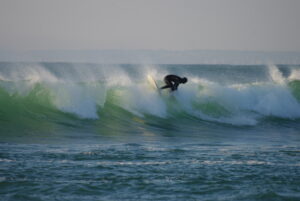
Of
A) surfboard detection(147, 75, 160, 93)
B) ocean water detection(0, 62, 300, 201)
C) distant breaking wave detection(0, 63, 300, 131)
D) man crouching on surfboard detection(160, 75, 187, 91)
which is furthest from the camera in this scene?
surfboard detection(147, 75, 160, 93)

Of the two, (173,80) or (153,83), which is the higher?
(153,83)

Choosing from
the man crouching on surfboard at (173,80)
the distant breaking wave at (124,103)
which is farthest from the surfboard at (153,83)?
the man crouching on surfboard at (173,80)

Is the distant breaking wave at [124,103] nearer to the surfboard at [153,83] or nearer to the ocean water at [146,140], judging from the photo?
the ocean water at [146,140]

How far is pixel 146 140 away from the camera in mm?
13547

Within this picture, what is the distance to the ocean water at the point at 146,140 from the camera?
27.3ft

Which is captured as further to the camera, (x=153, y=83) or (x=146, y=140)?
(x=153, y=83)

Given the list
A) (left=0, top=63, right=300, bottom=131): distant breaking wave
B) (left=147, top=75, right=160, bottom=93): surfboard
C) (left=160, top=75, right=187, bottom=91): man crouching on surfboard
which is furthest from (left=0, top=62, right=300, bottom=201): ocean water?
(left=160, top=75, right=187, bottom=91): man crouching on surfboard

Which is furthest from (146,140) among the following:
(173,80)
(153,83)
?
(153,83)

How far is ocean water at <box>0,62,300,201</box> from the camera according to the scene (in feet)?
27.3

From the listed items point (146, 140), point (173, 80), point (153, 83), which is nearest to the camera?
point (146, 140)

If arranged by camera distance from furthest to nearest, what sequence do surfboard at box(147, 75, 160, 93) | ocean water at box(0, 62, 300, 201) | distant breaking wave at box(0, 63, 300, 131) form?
1. surfboard at box(147, 75, 160, 93)
2. distant breaking wave at box(0, 63, 300, 131)
3. ocean water at box(0, 62, 300, 201)

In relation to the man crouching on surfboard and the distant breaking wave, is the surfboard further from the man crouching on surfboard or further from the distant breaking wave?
the man crouching on surfboard

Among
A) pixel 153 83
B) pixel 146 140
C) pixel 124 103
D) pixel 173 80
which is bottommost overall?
pixel 146 140

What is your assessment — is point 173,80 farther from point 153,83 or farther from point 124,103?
point 124,103
